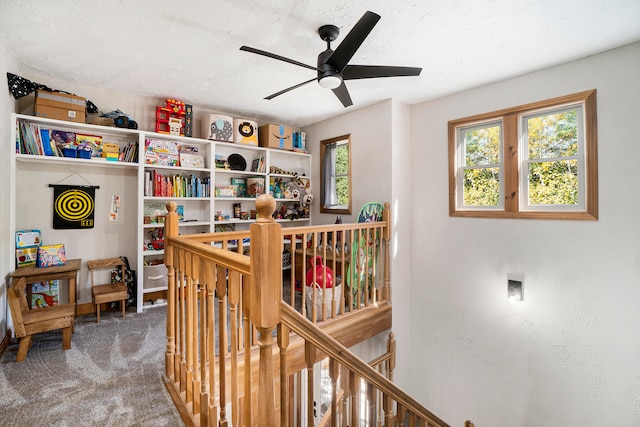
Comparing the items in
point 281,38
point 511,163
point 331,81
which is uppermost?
point 281,38

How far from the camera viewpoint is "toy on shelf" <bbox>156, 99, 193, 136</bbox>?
346 cm

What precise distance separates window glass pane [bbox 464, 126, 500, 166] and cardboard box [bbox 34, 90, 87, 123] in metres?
4.18

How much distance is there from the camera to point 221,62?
267 cm

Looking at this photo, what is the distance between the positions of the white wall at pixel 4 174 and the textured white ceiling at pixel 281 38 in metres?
0.17

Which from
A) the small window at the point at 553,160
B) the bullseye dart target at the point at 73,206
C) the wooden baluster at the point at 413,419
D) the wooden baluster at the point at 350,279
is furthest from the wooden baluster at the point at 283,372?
the bullseye dart target at the point at 73,206

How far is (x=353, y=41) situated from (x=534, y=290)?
9.04ft

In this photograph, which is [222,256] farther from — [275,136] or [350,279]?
[275,136]

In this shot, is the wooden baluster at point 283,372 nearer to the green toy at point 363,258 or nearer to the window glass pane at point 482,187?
the green toy at point 363,258

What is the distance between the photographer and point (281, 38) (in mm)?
2270

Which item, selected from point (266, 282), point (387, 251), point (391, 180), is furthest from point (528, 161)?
point (266, 282)

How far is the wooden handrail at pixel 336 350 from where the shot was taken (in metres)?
1.03

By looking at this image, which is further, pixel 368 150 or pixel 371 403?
pixel 368 150

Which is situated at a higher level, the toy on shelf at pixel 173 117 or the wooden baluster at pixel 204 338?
the toy on shelf at pixel 173 117

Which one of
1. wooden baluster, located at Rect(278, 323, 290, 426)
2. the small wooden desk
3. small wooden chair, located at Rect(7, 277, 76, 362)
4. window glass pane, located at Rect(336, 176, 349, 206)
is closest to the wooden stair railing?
wooden baluster, located at Rect(278, 323, 290, 426)
